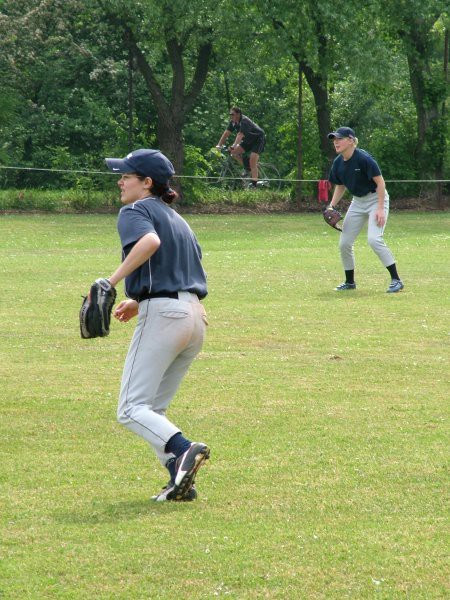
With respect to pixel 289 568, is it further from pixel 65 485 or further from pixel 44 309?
pixel 44 309

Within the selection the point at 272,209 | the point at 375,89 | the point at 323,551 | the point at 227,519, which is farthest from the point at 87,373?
the point at 375,89

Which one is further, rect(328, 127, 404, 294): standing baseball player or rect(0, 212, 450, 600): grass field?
rect(328, 127, 404, 294): standing baseball player

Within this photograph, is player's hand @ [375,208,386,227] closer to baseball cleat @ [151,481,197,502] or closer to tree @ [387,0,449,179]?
baseball cleat @ [151,481,197,502]

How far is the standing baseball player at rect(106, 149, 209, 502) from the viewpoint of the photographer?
20.3 feet

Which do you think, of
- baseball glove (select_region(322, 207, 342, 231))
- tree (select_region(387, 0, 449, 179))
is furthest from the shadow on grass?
tree (select_region(387, 0, 449, 179))

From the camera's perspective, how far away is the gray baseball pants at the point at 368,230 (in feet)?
52.3

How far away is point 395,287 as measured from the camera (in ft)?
51.9

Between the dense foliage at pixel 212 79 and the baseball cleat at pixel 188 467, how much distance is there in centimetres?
2721

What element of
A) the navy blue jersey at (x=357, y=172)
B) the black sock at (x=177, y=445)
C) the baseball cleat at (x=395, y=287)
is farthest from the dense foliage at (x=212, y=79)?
the black sock at (x=177, y=445)

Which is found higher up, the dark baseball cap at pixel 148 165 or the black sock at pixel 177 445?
the dark baseball cap at pixel 148 165

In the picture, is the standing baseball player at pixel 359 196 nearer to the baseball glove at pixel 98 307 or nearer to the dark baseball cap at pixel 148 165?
the dark baseball cap at pixel 148 165

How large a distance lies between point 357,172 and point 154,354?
986 centimetres

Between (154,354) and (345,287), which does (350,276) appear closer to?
(345,287)

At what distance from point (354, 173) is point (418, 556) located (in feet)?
35.3
